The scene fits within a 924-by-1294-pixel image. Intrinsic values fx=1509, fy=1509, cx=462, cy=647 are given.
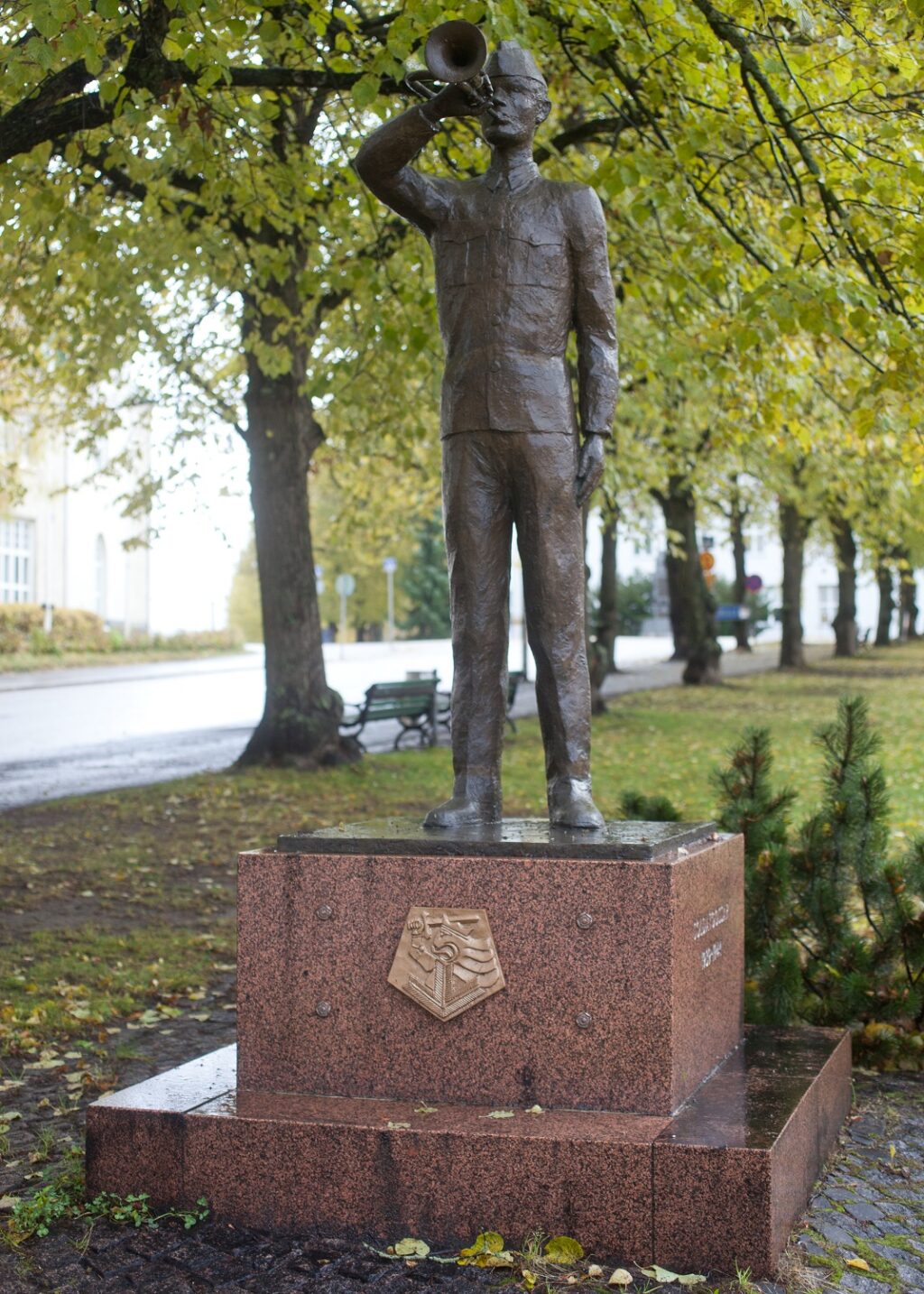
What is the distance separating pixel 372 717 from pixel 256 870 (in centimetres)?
1238

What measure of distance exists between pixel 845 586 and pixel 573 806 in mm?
34561

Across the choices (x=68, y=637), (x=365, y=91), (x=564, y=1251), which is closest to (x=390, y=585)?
(x=68, y=637)

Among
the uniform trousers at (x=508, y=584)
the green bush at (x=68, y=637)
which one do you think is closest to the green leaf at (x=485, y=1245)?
the uniform trousers at (x=508, y=584)

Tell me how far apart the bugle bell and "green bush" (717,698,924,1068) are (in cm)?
311

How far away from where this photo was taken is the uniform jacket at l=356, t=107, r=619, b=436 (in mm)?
5184

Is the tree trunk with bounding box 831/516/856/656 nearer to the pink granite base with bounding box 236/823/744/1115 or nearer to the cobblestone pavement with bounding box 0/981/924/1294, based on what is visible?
the cobblestone pavement with bounding box 0/981/924/1294

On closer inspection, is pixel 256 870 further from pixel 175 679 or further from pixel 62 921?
pixel 175 679

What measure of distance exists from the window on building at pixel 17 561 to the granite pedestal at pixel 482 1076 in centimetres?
4210

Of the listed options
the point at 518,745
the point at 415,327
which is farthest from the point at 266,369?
the point at 518,745

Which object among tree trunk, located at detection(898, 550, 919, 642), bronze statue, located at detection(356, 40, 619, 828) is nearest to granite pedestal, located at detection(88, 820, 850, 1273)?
bronze statue, located at detection(356, 40, 619, 828)

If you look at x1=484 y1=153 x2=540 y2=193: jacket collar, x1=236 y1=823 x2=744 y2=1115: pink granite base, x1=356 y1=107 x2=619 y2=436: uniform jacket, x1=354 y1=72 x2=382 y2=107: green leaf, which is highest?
x1=354 y1=72 x2=382 y2=107: green leaf

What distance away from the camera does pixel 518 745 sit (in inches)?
744

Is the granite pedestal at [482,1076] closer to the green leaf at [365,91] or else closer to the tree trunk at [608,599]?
the green leaf at [365,91]

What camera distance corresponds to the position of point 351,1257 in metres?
4.27
